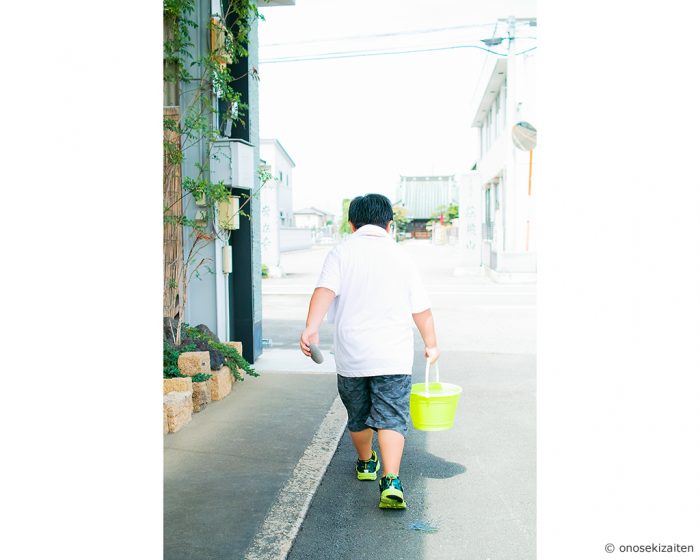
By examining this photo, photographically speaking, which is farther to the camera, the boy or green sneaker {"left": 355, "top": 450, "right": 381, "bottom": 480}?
green sneaker {"left": 355, "top": 450, "right": 381, "bottom": 480}

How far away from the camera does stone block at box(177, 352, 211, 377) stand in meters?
5.80

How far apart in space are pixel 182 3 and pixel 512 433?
4.26 meters

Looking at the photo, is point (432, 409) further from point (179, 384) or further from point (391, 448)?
point (179, 384)

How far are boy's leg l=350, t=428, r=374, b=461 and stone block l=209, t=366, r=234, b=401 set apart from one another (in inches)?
82.4

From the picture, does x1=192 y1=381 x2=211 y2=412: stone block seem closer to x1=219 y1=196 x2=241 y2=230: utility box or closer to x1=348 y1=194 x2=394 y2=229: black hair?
x1=219 y1=196 x2=241 y2=230: utility box

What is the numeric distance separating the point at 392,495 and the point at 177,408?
2020 mm

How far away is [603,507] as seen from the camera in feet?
7.23

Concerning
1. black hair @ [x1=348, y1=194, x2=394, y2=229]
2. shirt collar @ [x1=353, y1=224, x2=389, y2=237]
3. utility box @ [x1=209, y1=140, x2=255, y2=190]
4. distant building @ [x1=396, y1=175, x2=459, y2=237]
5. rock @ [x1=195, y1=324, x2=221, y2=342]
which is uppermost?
distant building @ [x1=396, y1=175, x2=459, y2=237]

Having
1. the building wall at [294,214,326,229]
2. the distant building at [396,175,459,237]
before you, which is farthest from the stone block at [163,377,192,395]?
the building wall at [294,214,326,229]

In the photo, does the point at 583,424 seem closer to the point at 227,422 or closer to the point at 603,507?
the point at 603,507

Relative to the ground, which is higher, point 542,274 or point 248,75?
point 248,75

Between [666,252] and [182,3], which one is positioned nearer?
[666,252]
